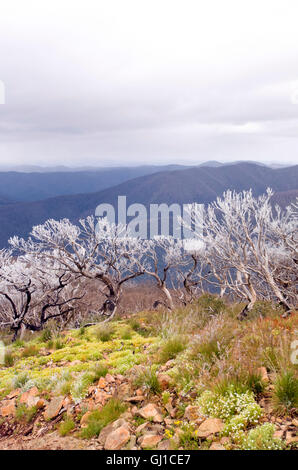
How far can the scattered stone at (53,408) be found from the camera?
4746 mm

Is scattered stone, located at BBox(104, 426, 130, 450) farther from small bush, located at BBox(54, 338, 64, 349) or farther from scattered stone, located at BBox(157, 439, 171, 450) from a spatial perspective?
small bush, located at BBox(54, 338, 64, 349)

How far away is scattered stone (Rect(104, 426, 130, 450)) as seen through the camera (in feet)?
12.2

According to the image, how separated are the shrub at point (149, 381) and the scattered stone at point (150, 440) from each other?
0.88 metres

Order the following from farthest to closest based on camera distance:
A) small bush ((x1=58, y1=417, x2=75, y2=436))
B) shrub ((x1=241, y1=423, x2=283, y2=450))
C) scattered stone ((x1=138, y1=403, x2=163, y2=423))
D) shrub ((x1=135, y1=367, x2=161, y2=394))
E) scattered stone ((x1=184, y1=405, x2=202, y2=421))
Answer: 1. shrub ((x1=135, y1=367, x2=161, y2=394))
2. small bush ((x1=58, y1=417, x2=75, y2=436))
3. scattered stone ((x1=138, y1=403, x2=163, y2=423))
4. scattered stone ((x1=184, y1=405, x2=202, y2=421))
5. shrub ((x1=241, y1=423, x2=283, y2=450))

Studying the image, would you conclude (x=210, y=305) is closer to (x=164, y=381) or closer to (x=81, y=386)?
(x=164, y=381)

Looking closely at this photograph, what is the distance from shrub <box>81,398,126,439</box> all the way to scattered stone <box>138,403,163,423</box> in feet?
1.10

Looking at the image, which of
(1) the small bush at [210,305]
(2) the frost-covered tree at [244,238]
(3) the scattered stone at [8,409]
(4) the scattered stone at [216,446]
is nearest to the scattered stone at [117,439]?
(4) the scattered stone at [216,446]

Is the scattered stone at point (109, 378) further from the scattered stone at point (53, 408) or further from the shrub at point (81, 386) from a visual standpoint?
the scattered stone at point (53, 408)

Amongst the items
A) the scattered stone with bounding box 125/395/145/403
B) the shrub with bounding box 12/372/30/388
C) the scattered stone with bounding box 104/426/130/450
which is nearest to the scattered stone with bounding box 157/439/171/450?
the scattered stone with bounding box 104/426/130/450

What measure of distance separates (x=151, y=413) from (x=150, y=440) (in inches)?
18.7

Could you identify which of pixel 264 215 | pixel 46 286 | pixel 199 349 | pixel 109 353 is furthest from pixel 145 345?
pixel 46 286

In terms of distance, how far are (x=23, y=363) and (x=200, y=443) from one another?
5.47 metres
